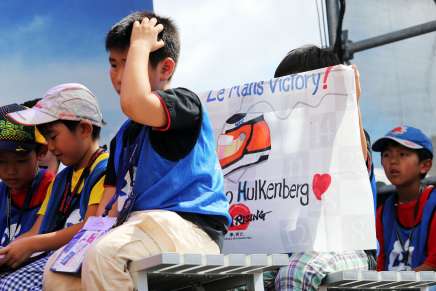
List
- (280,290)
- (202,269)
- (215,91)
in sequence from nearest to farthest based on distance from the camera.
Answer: (202,269) < (280,290) < (215,91)

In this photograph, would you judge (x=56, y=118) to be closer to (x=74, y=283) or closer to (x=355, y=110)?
(x=74, y=283)

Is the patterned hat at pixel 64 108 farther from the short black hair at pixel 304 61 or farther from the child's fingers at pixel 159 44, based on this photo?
the short black hair at pixel 304 61

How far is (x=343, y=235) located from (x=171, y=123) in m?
1.03

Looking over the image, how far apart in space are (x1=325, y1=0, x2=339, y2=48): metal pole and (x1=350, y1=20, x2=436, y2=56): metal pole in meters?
0.11

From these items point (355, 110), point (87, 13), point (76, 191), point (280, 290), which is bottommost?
point (280, 290)

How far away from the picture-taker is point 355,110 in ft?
12.0

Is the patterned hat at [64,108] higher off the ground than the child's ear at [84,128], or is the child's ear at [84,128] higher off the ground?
the patterned hat at [64,108]

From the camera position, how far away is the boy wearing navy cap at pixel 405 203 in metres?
4.36

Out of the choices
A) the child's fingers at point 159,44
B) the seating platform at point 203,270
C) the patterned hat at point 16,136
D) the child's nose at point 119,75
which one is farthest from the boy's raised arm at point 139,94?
the patterned hat at point 16,136

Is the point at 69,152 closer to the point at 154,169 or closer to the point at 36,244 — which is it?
the point at 36,244

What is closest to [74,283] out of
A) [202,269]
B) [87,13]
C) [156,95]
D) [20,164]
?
[202,269]

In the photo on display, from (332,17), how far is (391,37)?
1.17 ft

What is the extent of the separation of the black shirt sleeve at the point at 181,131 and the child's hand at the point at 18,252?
0.85m

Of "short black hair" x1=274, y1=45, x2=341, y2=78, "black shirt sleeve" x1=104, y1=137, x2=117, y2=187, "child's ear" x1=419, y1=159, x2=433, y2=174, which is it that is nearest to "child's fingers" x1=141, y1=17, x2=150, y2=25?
"black shirt sleeve" x1=104, y1=137, x2=117, y2=187
